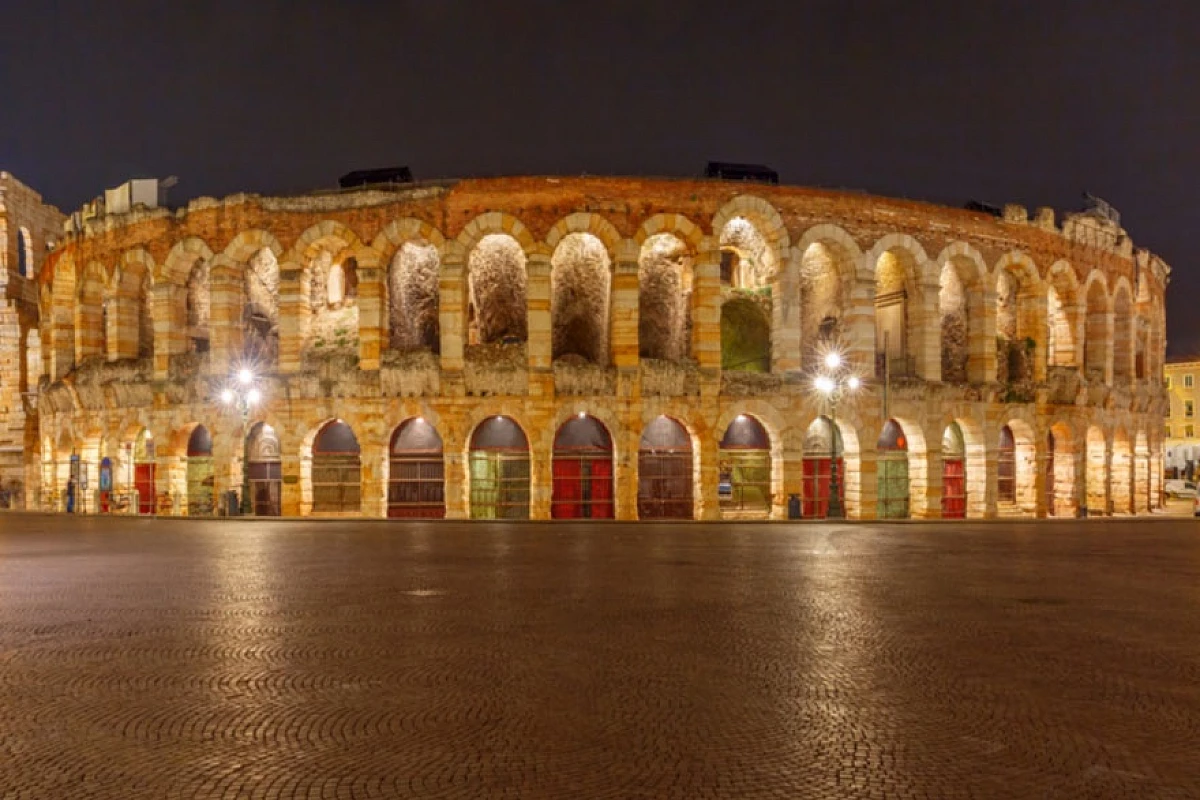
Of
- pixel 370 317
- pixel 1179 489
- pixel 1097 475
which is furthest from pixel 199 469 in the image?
pixel 1179 489

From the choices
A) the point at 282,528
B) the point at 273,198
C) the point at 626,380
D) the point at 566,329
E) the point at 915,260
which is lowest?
the point at 282,528

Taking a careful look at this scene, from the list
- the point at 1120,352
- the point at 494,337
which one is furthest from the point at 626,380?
the point at 1120,352

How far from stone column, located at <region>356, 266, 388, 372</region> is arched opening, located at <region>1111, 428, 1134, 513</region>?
3035 centimetres

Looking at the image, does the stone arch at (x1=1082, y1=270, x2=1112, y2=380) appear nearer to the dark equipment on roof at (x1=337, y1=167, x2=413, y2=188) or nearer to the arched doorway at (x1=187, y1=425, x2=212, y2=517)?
the dark equipment on roof at (x1=337, y1=167, x2=413, y2=188)

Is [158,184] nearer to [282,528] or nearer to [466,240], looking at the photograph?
[466,240]

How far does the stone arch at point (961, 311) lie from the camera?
29016 mm

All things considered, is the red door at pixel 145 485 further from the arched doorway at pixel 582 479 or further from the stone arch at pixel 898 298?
the stone arch at pixel 898 298

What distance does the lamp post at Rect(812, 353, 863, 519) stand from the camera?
24.2 meters

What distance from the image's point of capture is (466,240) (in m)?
26.0

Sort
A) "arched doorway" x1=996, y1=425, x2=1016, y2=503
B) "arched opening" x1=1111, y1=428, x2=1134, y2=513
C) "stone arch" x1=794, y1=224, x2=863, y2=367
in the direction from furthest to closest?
"arched opening" x1=1111, y1=428, x2=1134, y2=513, "arched doorway" x1=996, y1=425, x2=1016, y2=503, "stone arch" x1=794, y1=224, x2=863, y2=367

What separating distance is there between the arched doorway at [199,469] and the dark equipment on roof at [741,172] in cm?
2050

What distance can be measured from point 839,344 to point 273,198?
20.4m

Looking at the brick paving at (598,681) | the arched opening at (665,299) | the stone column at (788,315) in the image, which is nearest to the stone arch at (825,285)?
the stone column at (788,315)

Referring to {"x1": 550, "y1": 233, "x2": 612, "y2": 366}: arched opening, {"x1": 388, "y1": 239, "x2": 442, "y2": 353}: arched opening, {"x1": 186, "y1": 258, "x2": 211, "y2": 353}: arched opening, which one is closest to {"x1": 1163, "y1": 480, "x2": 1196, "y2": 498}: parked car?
{"x1": 550, "y1": 233, "x2": 612, "y2": 366}: arched opening
